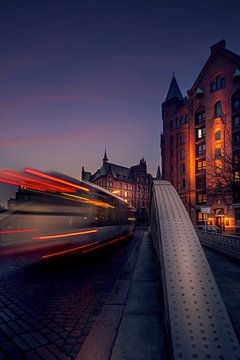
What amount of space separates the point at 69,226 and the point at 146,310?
4.94m

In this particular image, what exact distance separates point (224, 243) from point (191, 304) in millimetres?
10966

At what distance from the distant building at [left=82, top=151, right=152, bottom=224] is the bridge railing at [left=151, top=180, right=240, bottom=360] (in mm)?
63100

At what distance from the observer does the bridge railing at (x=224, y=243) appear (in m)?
10.5

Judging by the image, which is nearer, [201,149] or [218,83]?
[218,83]

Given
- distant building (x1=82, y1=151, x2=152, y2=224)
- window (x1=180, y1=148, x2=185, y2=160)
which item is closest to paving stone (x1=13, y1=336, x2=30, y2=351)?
window (x1=180, y1=148, x2=185, y2=160)

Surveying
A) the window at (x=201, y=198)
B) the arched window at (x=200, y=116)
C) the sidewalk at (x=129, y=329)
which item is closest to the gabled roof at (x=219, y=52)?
the arched window at (x=200, y=116)

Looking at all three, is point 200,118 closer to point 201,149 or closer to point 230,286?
point 201,149

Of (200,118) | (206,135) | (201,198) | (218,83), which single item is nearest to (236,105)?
(218,83)

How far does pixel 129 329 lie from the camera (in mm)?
3721

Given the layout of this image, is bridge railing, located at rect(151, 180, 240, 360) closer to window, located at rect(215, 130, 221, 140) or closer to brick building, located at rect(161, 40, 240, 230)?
brick building, located at rect(161, 40, 240, 230)

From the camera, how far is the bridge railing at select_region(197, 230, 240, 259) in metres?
10.5

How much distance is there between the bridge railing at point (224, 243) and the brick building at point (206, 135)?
16.5m

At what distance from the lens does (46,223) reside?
8.24m

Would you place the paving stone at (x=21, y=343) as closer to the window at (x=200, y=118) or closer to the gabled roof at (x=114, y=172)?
the window at (x=200, y=118)
